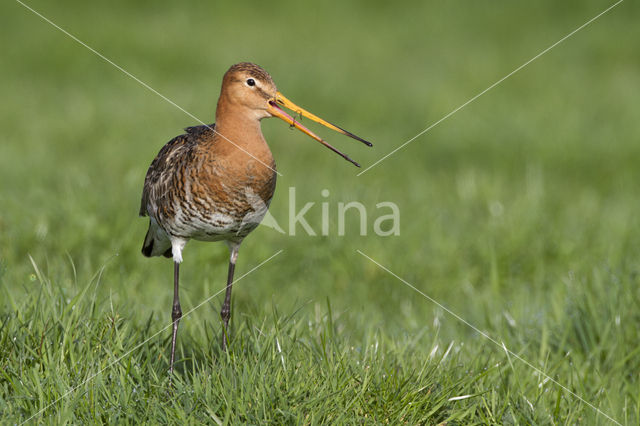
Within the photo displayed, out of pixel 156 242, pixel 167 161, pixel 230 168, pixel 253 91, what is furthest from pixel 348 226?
pixel 253 91

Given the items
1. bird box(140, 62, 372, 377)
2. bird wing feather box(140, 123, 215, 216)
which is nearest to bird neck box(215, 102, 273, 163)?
bird box(140, 62, 372, 377)

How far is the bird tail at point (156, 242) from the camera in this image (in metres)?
4.75

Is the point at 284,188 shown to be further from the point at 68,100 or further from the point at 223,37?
the point at 223,37

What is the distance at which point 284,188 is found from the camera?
8117 mm

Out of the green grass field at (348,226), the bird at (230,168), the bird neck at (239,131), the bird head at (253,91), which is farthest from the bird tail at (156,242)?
the bird head at (253,91)

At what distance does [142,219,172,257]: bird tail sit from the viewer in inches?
187

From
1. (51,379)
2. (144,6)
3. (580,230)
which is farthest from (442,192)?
(144,6)

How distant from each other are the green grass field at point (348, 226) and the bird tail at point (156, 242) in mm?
298

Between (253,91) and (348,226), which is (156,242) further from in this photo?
(348,226)

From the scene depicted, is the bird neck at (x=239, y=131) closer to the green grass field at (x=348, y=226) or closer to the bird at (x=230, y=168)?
the bird at (x=230, y=168)

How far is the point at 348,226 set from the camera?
286 inches

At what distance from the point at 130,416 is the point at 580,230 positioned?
521 centimetres

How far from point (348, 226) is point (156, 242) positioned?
267cm

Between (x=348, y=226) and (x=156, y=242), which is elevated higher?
(x=156, y=242)
